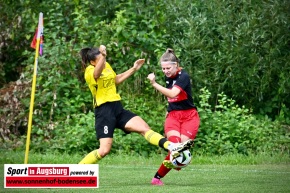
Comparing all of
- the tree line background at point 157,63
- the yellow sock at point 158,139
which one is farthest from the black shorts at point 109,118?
the tree line background at point 157,63

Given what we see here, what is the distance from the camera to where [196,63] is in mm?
18281

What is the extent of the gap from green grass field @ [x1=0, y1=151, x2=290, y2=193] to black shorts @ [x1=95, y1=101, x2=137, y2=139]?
71 centimetres

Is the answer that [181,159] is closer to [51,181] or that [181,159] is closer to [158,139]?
[158,139]

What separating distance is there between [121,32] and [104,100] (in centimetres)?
681

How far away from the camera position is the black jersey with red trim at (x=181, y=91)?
11211 millimetres

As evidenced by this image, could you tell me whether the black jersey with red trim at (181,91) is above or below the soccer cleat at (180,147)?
above

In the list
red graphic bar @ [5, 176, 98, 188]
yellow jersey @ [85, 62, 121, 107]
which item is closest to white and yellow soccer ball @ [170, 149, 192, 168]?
red graphic bar @ [5, 176, 98, 188]

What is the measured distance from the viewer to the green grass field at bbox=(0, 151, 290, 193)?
1067 cm

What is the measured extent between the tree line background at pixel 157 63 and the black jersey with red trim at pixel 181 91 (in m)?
5.14

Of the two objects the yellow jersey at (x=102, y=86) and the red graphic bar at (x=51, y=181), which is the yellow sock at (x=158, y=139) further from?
the red graphic bar at (x=51, y=181)

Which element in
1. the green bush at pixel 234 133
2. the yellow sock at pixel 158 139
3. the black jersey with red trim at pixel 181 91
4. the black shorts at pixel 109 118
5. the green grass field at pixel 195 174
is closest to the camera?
the green grass field at pixel 195 174

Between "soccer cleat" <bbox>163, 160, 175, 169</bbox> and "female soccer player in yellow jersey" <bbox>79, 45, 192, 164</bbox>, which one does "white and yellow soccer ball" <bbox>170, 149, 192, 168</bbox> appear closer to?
"soccer cleat" <bbox>163, 160, 175, 169</bbox>

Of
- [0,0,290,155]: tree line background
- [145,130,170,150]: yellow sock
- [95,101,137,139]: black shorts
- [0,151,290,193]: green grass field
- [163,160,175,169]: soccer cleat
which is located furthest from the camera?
[0,0,290,155]: tree line background

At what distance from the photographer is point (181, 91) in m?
11.3
